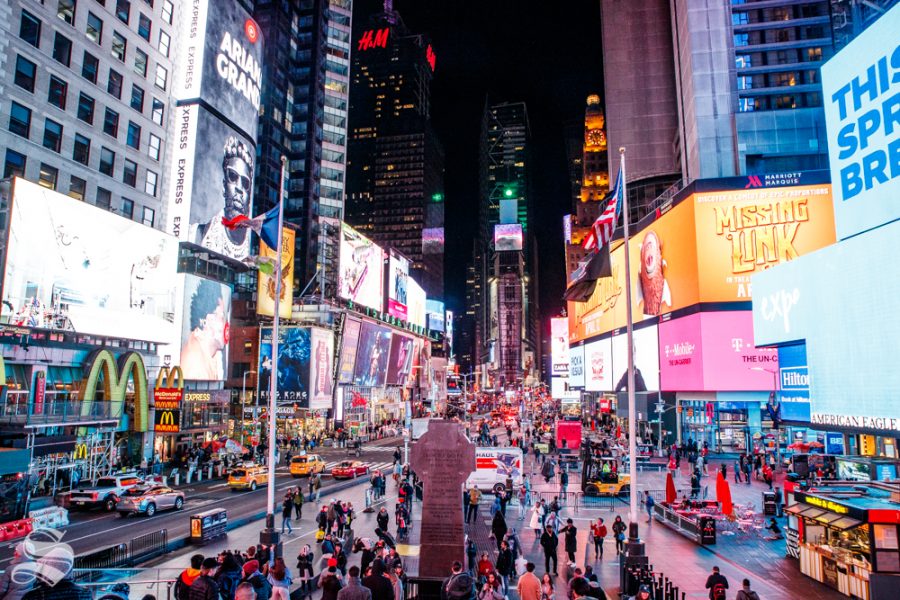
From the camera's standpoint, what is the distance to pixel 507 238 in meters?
188

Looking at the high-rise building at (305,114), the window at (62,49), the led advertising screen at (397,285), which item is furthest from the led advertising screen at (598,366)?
the window at (62,49)

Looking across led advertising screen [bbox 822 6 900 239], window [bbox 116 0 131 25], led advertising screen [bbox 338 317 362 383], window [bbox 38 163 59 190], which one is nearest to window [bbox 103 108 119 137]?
window [bbox 38 163 59 190]

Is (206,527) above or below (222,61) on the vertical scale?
below

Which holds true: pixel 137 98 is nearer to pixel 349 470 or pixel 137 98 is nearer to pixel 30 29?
pixel 30 29

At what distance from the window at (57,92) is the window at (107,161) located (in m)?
3.80

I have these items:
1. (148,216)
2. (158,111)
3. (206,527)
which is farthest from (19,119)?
(206,527)

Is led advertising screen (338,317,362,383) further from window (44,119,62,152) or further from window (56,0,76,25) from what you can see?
window (56,0,76,25)

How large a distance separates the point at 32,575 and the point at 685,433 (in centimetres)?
6088

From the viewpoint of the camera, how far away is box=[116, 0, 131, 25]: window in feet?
133

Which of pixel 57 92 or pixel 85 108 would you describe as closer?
pixel 57 92

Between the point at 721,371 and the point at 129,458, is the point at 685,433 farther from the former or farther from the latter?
the point at 129,458

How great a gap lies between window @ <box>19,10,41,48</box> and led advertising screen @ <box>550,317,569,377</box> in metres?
96.8

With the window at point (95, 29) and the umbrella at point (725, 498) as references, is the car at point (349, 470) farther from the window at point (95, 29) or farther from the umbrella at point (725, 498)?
the window at point (95, 29)

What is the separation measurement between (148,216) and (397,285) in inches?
1998
